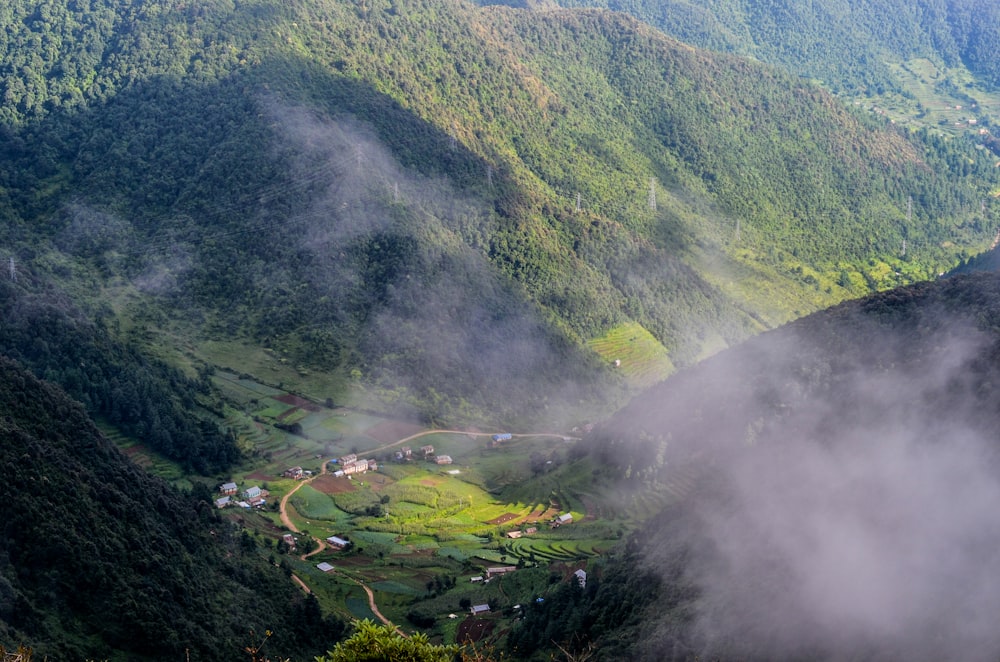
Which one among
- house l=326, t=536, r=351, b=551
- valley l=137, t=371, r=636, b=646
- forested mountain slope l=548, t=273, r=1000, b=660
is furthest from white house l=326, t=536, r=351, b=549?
forested mountain slope l=548, t=273, r=1000, b=660

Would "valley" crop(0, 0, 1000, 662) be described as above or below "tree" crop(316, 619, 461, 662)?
below

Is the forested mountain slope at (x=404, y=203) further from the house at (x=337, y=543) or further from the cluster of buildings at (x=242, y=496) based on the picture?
the house at (x=337, y=543)

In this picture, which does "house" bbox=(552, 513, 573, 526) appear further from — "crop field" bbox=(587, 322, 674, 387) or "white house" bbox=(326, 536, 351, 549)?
"crop field" bbox=(587, 322, 674, 387)

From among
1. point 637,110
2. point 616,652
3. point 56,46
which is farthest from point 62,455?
point 637,110

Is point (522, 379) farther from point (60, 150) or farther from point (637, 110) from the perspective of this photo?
point (637, 110)

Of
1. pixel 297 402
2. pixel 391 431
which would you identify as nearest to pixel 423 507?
pixel 391 431
